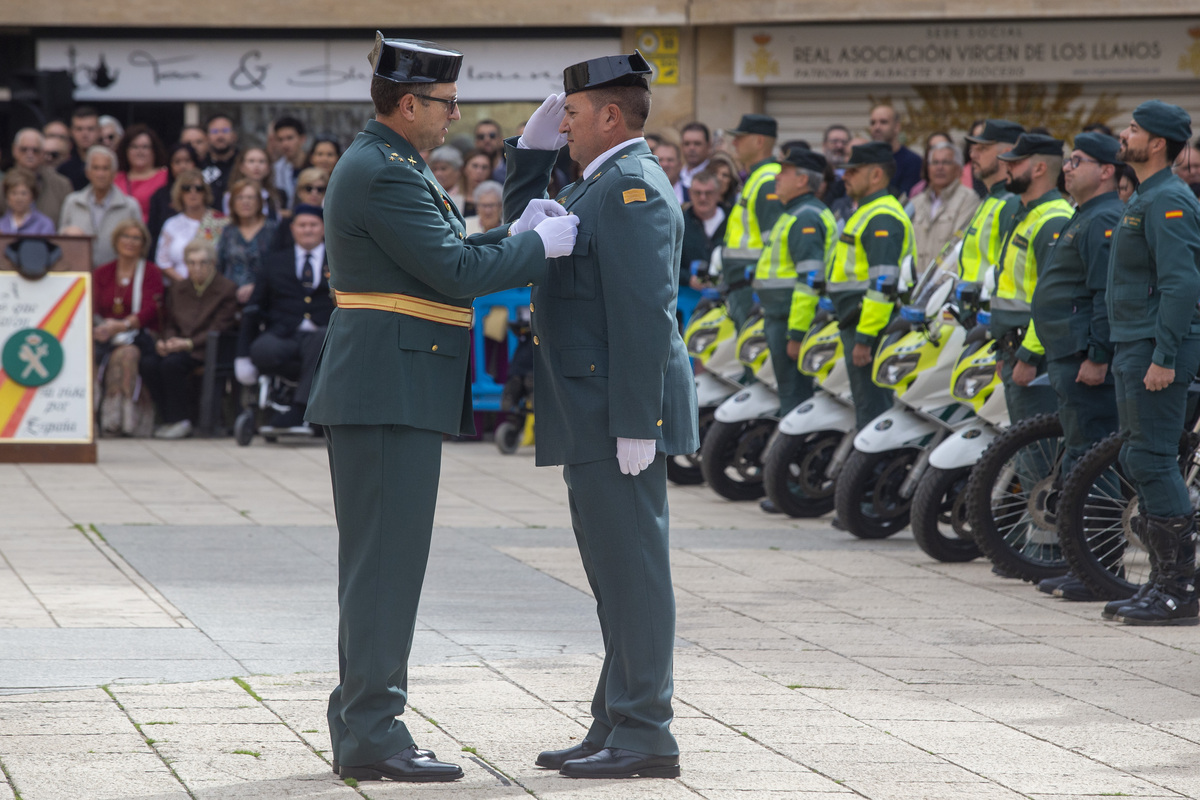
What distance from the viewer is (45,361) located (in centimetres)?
1233

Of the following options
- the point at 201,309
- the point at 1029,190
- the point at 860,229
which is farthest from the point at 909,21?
the point at 1029,190

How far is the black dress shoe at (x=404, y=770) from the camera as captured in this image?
449cm

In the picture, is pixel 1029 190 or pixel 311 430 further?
pixel 311 430

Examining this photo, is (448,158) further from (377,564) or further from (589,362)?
(377,564)

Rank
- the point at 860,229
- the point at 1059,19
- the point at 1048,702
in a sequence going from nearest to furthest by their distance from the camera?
the point at 1048,702, the point at 860,229, the point at 1059,19

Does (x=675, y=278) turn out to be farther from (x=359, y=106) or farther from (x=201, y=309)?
(x=359, y=106)

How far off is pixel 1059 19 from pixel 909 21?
1.62 meters

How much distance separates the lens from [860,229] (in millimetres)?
9875

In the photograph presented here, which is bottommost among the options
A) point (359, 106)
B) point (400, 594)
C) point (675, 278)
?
point (400, 594)

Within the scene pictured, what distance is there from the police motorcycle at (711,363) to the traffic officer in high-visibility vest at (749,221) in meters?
0.12

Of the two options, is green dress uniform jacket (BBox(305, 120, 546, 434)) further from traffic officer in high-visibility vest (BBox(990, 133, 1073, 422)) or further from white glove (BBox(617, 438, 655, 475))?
traffic officer in high-visibility vest (BBox(990, 133, 1073, 422))

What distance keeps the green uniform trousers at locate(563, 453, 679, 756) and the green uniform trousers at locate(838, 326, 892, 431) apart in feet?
16.9

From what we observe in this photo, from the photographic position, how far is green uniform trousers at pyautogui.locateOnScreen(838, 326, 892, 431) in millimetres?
9680

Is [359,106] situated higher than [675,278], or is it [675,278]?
[359,106]
